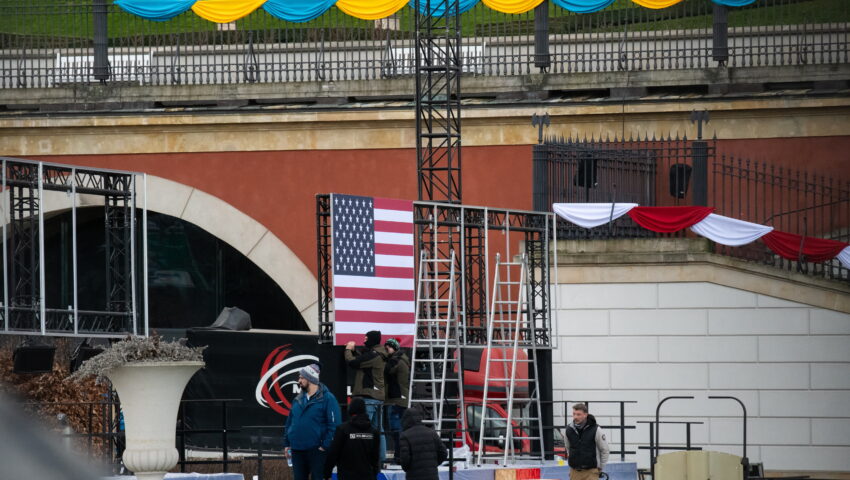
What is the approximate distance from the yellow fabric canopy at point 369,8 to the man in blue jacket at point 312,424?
44.5 feet

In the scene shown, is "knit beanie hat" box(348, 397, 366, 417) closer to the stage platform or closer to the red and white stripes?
the stage platform

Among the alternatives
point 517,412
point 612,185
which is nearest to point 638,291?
point 612,185

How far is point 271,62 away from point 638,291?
847cm

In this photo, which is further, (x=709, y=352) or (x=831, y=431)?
(x=709, y=352)

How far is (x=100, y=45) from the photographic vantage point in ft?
81.7

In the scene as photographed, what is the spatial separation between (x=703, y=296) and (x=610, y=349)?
1.69 meters

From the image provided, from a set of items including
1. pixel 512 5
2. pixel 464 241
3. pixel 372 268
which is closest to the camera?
pixel 372 268

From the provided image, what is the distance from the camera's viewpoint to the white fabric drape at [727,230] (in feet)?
69.9

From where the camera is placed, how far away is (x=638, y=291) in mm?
21219

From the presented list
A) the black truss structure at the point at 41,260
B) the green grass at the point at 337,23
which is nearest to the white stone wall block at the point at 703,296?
the green grass at the point at 337,23

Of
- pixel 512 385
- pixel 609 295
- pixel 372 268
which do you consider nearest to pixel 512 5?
pixel 609 295

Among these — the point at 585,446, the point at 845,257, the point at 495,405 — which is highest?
the point at 845,257

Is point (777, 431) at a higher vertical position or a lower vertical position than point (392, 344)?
lower

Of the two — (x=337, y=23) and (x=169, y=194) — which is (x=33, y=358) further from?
(x=337, y=23)
